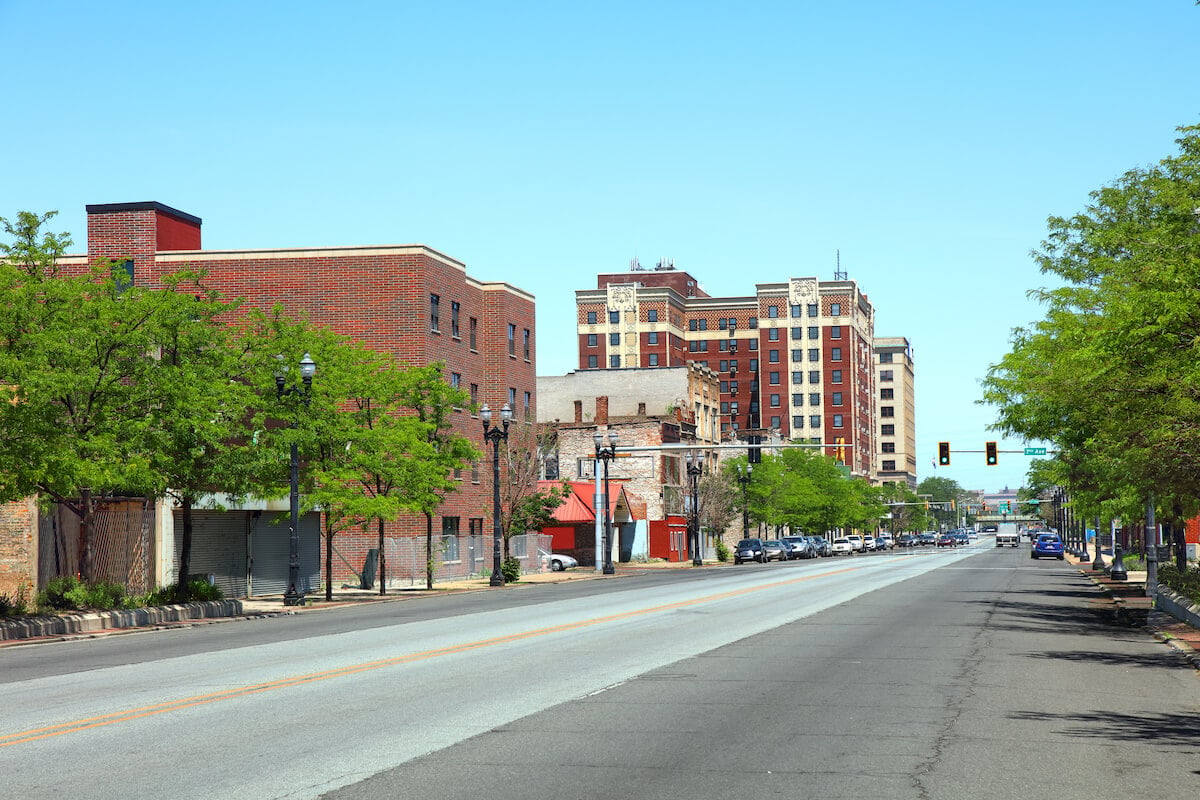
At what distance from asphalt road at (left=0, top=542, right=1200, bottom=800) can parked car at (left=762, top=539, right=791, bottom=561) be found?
65.8 metres

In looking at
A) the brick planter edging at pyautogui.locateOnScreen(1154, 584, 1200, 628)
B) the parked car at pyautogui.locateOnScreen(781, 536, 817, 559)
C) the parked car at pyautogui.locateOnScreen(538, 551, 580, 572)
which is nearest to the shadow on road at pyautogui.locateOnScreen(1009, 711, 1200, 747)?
the brick planter edging at pyautogui.locateOnScreen(1154, 584, 1200, 628)

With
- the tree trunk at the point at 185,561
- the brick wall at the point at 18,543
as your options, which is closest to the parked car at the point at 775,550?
the tree trunk at the point at 185,561

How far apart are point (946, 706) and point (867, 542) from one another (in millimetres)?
128238

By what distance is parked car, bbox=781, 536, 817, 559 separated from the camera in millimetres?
98750

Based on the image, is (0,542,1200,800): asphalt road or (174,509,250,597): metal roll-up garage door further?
(174,509,250,597): metal roll-up garage door

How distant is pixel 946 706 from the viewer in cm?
1423

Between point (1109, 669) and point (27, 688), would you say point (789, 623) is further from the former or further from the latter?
point (27, 688)

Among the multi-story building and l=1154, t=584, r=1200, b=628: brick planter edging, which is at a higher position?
the multi-story building

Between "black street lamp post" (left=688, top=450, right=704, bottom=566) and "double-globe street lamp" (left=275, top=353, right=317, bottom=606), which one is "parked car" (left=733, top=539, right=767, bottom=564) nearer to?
"black street lamp post" (left=688, top=450, right=704, bottom=566)

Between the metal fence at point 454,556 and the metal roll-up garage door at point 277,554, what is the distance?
18.4 feet

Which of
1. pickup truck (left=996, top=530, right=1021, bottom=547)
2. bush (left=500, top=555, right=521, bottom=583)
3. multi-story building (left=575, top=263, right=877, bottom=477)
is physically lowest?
pickup truck (left=996, top=530, right=1021, bottom=547)

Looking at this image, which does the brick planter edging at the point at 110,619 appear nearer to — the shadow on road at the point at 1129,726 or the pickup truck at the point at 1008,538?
the shadow on road at the point at 1129,726

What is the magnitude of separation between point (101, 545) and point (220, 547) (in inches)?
302

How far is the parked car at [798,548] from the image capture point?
9875 cm
